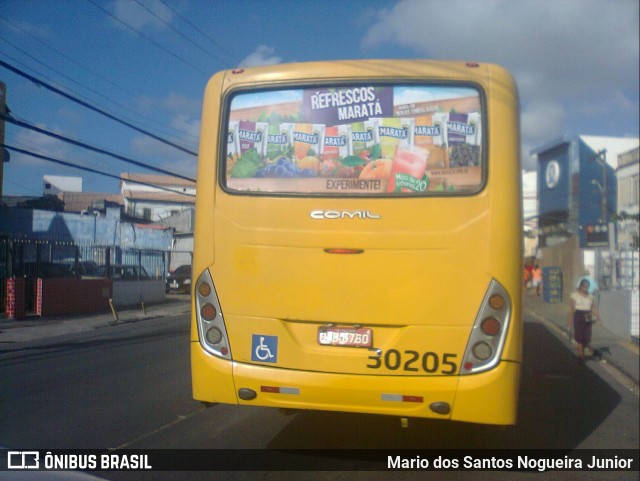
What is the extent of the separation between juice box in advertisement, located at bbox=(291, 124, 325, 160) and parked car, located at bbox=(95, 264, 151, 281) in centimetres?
2100

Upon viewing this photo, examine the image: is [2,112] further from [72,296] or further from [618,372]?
[618,372]

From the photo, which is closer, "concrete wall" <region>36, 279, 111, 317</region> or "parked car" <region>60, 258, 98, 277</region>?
"concrete wall" <region>36, 279, 111, 317</region>

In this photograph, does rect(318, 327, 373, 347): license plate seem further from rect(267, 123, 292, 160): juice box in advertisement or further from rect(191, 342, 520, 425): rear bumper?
rect(267, 123, 292, 160): juice box in advertisement

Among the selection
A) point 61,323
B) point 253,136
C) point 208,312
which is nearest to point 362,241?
point 253,136

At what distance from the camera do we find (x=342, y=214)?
5.15 m

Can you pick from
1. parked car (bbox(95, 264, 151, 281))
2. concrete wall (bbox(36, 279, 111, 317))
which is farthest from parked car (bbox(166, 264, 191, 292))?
concrete wall (bbox(36, 279, 111, 317))

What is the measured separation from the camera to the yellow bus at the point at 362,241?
498 cm

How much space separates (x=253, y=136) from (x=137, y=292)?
73.6 feet

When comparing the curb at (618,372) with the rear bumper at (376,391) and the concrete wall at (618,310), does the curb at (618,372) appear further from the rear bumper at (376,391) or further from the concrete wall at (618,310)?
the rear bumper at (376,391)

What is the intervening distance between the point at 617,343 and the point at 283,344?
13.3m

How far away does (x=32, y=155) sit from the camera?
1411 cm

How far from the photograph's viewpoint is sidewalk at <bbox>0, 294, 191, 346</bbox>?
16.1m

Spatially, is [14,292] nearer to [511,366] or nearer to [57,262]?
[57,262]

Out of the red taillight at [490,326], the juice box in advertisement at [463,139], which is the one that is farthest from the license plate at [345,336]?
the juice box in advertisement at [463,139]
